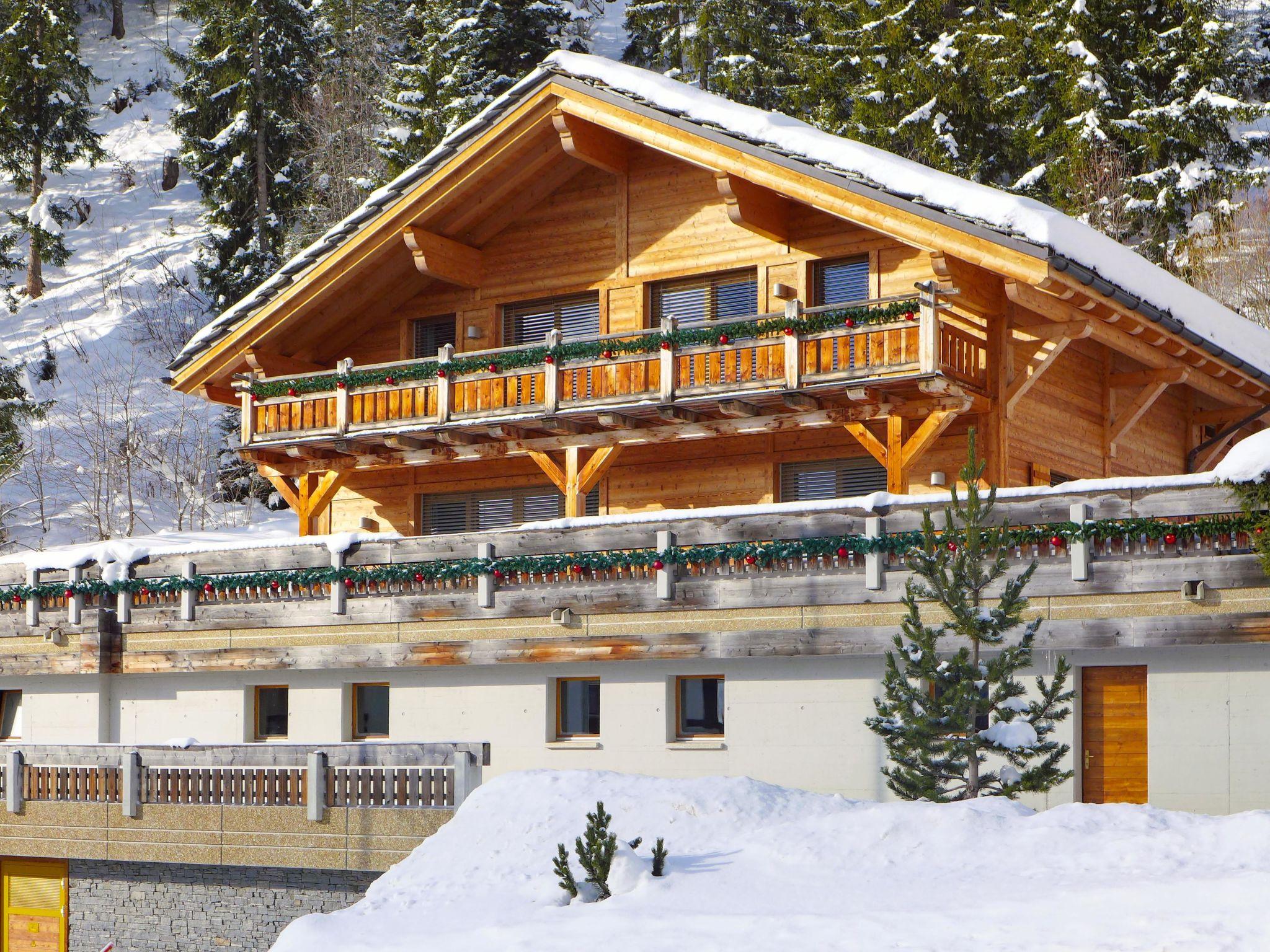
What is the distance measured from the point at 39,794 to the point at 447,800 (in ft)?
21.8

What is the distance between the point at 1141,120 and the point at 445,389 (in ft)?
75.4

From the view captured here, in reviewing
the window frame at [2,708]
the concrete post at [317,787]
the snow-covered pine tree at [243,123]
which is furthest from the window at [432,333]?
the snow-covered pine tree at [243,123]

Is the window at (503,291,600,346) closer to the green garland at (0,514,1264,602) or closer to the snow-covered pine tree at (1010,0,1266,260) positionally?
the green garland at (0,514,1264,602)

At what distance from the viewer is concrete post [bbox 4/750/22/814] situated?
68.1 feet

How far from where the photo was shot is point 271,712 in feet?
75.3

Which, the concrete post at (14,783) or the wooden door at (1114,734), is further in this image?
the concrete post at (14,783)

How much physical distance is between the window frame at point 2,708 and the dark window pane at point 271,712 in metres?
4.32

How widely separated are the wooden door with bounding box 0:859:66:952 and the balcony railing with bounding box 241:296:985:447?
25.7ft

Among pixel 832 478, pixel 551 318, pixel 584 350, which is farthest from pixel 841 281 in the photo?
pixel 551 318

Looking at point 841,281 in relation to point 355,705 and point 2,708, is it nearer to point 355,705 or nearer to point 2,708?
point 355,705

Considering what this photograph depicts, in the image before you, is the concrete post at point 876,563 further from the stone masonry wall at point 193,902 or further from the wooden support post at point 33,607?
the wooden support post at point 33,607

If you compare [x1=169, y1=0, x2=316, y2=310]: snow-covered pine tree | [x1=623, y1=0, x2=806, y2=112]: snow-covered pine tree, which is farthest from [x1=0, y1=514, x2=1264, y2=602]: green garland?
[x1=623, y1=0, x2=806, y2=112]: snow-covered pine tree

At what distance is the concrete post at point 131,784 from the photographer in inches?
773

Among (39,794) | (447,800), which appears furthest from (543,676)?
(39,794)
